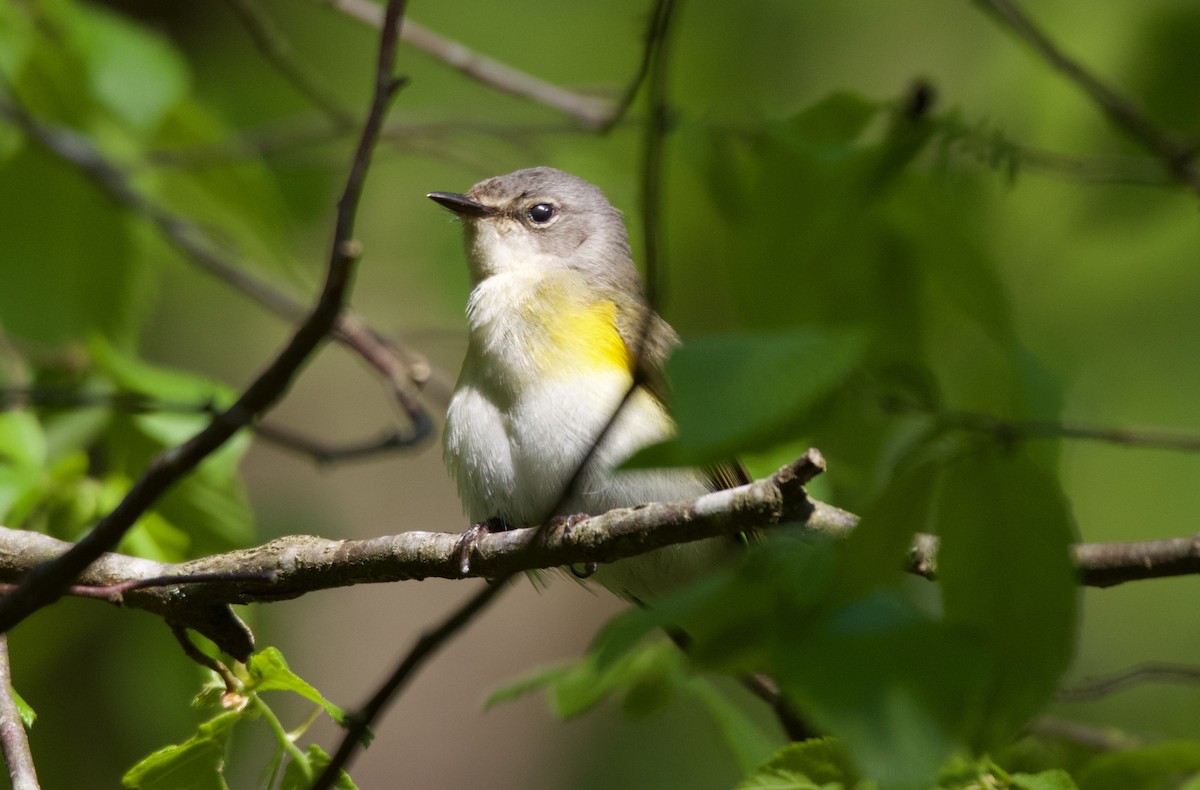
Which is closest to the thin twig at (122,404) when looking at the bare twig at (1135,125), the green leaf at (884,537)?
the green leaf at (884,537)

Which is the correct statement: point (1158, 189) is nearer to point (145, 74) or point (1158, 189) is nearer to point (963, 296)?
point (963, 296)

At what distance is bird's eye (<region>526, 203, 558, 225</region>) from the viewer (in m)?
5.15

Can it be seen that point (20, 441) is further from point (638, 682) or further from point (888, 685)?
point (888, 685)

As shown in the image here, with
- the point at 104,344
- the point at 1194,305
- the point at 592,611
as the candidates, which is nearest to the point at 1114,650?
the point at 1194,305

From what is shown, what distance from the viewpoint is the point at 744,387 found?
55.3 inches

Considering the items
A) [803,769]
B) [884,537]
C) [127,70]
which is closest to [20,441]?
[127,70]

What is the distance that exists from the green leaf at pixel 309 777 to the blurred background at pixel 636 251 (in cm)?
154

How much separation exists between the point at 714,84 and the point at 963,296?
6297 mm

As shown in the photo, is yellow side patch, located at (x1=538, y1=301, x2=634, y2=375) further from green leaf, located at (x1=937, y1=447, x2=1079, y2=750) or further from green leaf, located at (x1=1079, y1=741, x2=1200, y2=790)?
green leaf, located at (x1=937, y1=447, x2=1079, y2=750)

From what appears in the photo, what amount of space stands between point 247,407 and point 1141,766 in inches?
82.4

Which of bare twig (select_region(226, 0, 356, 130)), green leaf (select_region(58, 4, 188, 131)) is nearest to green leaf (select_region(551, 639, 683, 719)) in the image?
green leaf (select_region(58, 4, 188, 131))

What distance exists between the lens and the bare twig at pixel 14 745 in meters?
2.37

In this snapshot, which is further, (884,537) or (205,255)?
(205,255)

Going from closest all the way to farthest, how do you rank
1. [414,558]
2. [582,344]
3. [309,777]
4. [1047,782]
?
[309,777] → [1047,782] → [414,558] → [582,344]
